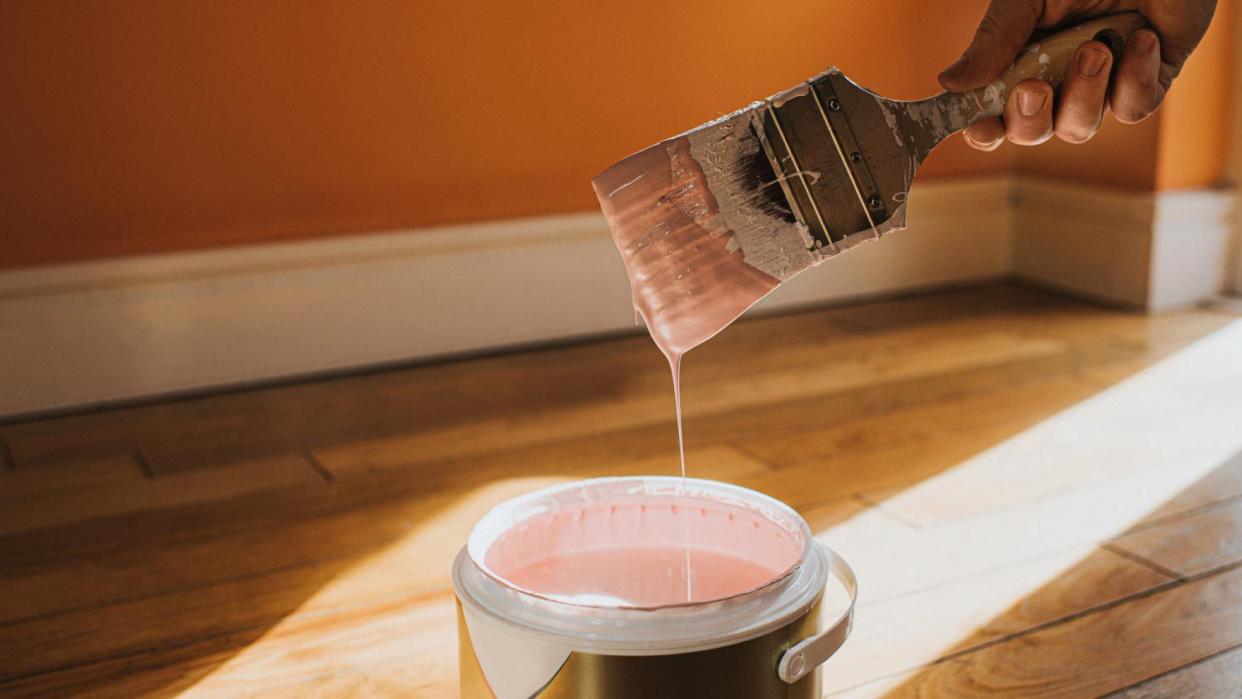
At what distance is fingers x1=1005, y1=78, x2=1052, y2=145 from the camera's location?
967 mm

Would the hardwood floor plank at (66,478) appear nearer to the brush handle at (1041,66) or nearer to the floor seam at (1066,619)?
the floor seam at (1066,619)

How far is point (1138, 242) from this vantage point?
238 cm

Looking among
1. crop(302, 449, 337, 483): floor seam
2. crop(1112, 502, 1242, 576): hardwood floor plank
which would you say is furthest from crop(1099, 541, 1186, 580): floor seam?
crop(302, 449, 337, 483): floor seam

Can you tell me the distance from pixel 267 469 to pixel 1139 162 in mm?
1725

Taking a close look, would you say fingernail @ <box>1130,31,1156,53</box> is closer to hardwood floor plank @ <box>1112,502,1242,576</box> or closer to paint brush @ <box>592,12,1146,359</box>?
paint brush @ <box>592,12,1146,359</box>

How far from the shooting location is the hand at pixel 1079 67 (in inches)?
39.1

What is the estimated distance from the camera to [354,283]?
2.02m

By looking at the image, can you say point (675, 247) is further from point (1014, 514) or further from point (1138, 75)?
point (1014, 514)

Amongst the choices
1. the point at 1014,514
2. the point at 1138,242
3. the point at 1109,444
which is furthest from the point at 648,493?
the point at 1138,242

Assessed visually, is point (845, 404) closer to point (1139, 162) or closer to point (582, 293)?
point (582, 293)

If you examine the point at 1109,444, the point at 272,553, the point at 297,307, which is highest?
the point at 297,307

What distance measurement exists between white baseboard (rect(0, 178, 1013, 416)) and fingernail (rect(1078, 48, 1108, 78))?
4.13ft

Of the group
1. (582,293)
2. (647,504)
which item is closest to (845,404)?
(582,293)

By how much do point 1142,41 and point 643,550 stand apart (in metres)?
0.59
